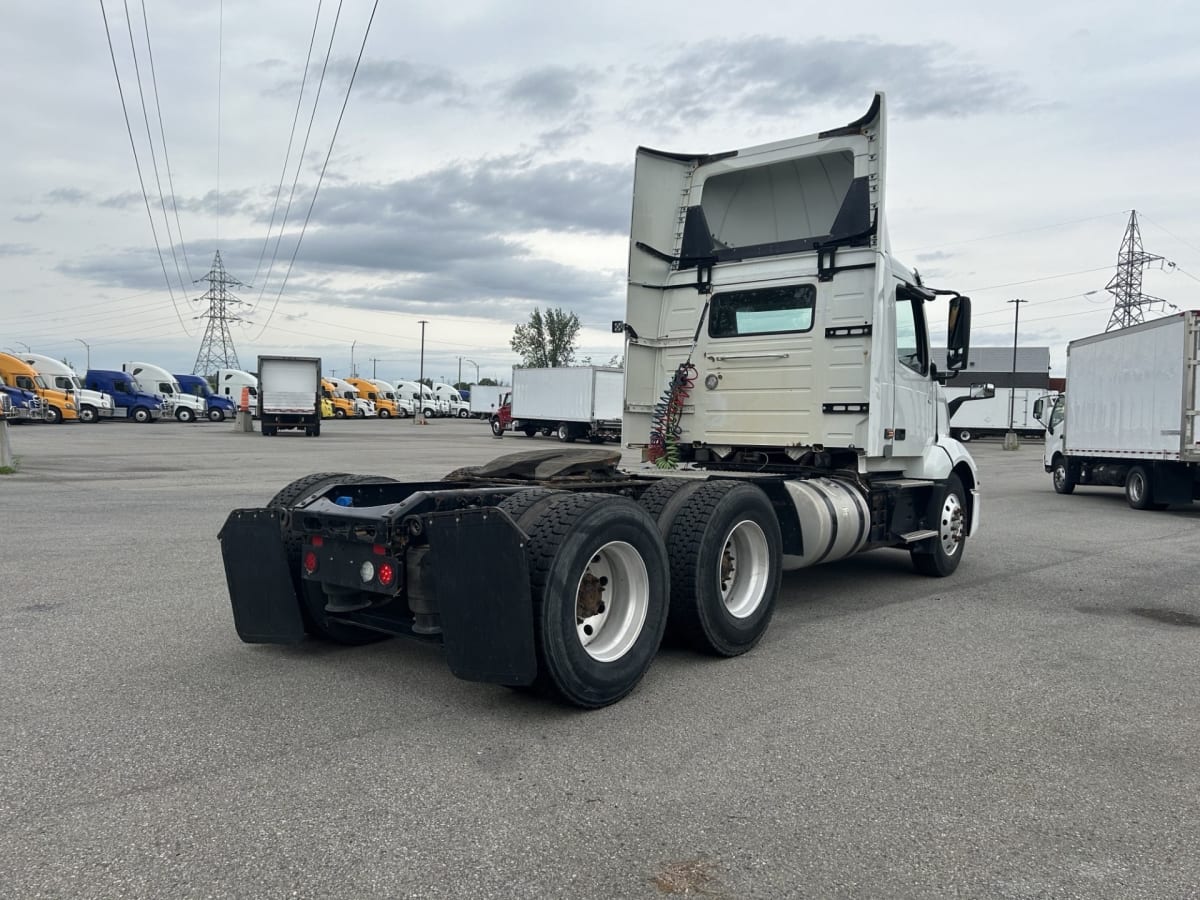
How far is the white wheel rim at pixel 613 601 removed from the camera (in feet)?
15.2

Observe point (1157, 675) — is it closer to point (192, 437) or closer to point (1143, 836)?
point (1143, 836)

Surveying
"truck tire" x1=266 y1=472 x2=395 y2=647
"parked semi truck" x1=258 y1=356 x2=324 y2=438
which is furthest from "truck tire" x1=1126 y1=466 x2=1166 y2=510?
"parked semi truck" x1=258 y1=356 x2=324 y2=438

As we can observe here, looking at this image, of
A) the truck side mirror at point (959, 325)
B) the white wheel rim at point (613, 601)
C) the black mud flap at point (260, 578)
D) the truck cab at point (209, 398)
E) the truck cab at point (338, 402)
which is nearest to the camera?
the white wheel rim at point (613, 601)

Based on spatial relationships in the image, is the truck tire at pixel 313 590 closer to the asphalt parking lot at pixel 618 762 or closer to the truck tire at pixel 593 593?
the asphalt parking lot at pixel 618 762

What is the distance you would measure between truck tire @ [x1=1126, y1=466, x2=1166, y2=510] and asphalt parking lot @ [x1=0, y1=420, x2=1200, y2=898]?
10.3m

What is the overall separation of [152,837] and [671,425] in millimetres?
5802

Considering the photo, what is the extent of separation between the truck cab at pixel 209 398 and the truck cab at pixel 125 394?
214 inches

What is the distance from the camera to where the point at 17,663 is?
16.7 ft

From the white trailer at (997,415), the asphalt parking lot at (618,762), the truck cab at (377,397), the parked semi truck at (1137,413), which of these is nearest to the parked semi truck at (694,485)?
the asphalt parking lot at (618,762)

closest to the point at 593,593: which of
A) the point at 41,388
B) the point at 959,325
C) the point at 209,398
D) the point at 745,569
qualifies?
the point at 745,569

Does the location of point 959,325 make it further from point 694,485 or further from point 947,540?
point 694,485

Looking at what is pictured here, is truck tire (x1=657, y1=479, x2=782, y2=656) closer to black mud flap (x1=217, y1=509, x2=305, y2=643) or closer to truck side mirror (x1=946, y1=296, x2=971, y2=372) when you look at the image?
black mud flap (x1=217, y1=509, x2=305, y2=643)

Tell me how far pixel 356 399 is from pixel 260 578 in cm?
6600

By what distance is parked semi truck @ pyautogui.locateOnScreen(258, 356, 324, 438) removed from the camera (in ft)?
119
